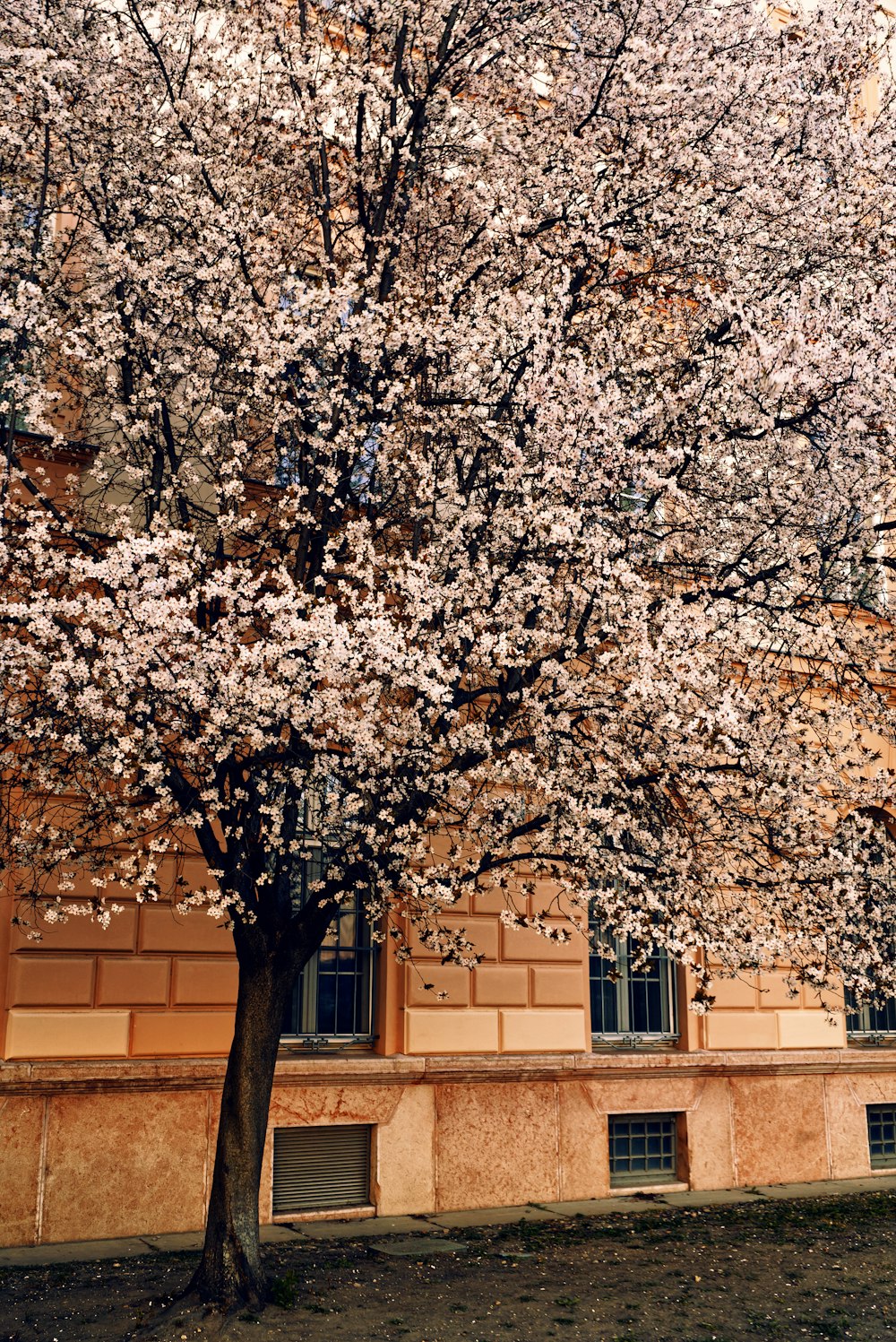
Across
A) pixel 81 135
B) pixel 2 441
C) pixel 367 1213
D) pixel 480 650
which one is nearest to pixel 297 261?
pixel 81 135

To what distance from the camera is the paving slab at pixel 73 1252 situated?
357 inches

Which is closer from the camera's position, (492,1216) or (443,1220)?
(443,1220)

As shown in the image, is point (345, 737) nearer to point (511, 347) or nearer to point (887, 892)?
point (511, 347)

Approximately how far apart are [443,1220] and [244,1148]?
3.96 metres

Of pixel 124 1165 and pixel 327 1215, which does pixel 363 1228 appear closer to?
pixel 327 1215

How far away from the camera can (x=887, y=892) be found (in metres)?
9.88

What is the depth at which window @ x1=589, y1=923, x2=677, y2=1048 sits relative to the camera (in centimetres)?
1389

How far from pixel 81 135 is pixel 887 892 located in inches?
343

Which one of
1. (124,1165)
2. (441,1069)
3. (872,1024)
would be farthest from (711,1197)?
(124,1165)

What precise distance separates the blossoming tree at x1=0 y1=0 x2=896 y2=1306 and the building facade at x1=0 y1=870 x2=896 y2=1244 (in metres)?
0.96

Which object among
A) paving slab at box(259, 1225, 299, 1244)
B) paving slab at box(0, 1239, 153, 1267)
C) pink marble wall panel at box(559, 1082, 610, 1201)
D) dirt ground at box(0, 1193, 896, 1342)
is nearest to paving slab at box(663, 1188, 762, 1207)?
pink marble wall panel at box(559, 1082, 610, 1201)

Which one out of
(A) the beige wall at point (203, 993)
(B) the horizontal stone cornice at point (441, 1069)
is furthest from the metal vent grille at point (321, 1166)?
(A) the beige wall at point (203, 993)

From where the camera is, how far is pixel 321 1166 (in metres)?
11.4

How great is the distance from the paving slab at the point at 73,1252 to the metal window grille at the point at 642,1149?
559cm
